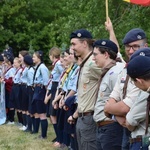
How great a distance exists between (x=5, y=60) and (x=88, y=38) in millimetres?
7645

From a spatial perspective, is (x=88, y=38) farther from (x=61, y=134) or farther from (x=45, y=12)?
(x=45, y=12)

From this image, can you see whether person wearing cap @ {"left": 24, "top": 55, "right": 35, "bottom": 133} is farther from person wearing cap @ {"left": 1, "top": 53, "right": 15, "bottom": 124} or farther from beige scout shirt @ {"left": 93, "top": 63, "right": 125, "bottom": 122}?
beige scout shirt @ {"left": 93, "top": 63, "right": 125, "bottom": 122}

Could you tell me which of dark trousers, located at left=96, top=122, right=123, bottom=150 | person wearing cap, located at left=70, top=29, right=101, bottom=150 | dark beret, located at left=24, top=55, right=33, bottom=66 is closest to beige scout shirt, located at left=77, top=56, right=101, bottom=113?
person wearing cap, located at left=70, top=29, right=101, bottom=150

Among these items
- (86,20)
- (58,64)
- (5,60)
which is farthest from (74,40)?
(86,20)

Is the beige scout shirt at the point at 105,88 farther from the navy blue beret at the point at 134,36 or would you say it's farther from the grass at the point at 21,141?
the grass at the point at 21,141

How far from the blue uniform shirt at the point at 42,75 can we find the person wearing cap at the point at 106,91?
16.1 ft

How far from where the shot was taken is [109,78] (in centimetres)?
490

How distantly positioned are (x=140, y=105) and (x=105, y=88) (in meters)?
1.22

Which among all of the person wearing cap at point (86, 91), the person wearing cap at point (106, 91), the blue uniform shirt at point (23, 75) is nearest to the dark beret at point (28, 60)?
the blue uniform shirt at point (23, 75)

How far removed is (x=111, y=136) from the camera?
4812mm

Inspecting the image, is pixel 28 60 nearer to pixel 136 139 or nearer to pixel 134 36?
pixel 134 36

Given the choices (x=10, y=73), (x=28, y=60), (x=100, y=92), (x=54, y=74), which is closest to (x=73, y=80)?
(x=54, y=74)

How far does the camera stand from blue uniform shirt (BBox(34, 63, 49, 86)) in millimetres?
9914

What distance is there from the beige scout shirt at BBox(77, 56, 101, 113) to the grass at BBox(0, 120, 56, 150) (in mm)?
3760
